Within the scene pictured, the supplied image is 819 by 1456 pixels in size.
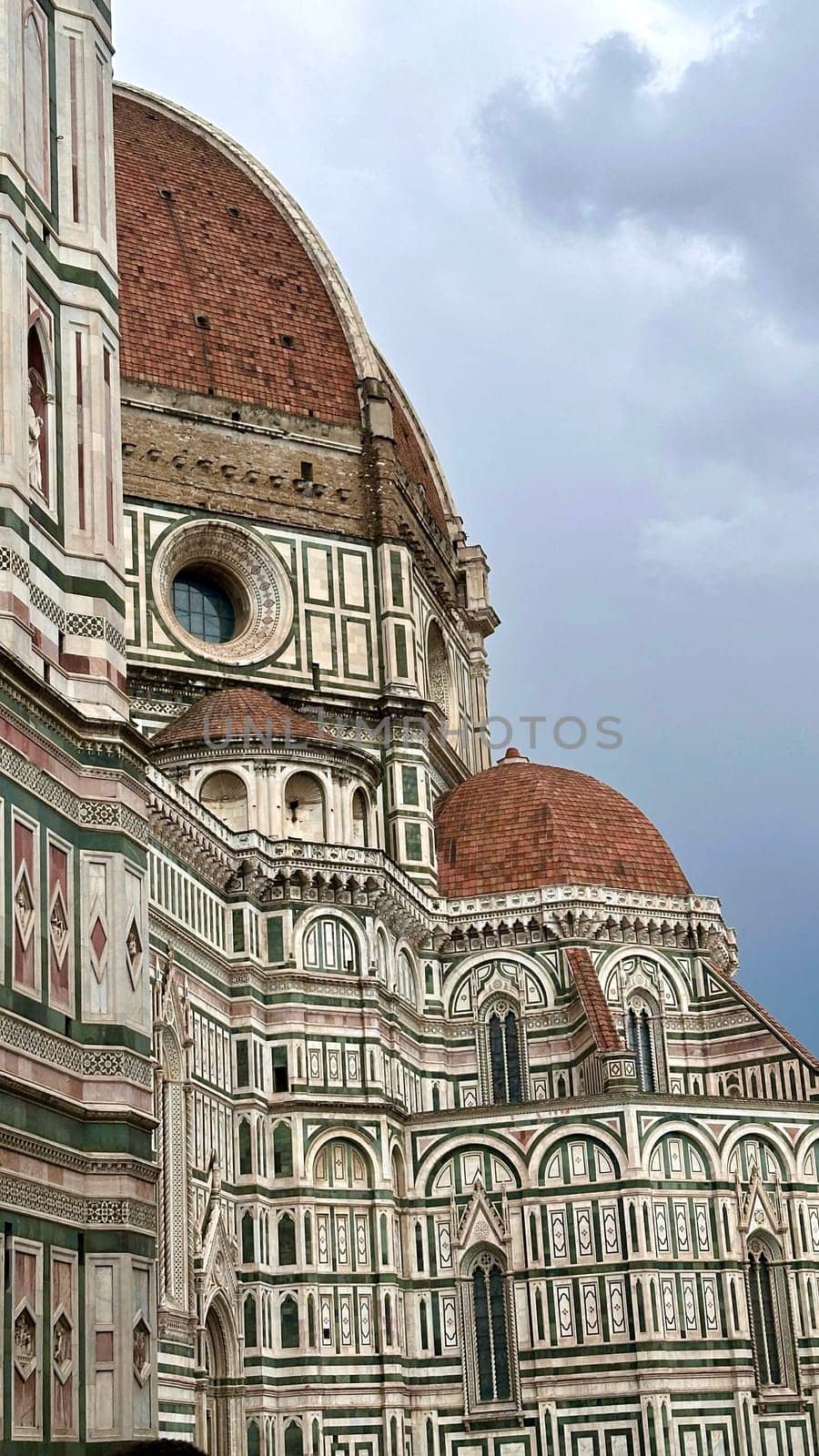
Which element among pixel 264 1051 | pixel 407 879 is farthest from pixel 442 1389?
pixel 407 879

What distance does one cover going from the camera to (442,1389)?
41781mm

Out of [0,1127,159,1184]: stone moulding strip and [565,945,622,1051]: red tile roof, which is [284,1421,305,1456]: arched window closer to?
[565,945,622,1051]: red tile roof

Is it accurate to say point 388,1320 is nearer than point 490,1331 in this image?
Yes

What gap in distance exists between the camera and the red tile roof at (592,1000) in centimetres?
4459

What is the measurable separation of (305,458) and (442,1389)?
2107 centimetres

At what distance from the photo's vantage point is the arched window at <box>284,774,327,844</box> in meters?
43.4

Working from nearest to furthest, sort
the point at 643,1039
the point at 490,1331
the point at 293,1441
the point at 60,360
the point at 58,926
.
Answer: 1. the point at 58,926
2. the point at 60,360
3. the point at 293,1441
4. the point at 490,1331
5. the point at 643,1039

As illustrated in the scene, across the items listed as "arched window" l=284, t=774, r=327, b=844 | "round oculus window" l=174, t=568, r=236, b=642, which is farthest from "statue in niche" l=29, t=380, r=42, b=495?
"round oculus window" l=174, t=568, r=236, b=642

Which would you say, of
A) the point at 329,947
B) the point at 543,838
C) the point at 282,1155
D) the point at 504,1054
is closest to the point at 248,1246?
the point at 282,1155

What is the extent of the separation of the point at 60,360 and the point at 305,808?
1010 inches

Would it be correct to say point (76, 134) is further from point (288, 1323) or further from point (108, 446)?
point (288, 1323)

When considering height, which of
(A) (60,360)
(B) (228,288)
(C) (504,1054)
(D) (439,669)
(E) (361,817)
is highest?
(B) (228,288)

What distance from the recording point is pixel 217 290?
52.5m

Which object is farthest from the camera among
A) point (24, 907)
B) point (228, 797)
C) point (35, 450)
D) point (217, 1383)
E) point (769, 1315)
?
point (769, 1315)
